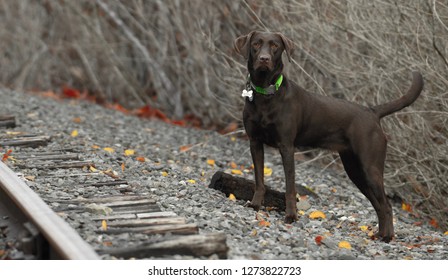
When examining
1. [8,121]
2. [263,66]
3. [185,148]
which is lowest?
[185,148]

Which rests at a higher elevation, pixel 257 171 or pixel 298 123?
pixel 298 123

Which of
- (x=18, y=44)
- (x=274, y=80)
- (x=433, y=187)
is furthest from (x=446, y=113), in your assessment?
(x=18, y=44)

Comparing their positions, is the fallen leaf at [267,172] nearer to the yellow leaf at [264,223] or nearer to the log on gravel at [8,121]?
the yellow leaf at [264,223]

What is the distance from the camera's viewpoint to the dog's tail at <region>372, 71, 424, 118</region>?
6.81 meters

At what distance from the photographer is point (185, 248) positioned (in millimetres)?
5016

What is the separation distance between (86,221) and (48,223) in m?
0.48

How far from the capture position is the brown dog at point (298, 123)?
259 inches

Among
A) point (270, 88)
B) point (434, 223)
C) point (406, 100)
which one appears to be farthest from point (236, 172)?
point (406, 100)

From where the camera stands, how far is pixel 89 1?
13.9 m

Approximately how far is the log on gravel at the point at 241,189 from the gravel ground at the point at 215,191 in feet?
0.36

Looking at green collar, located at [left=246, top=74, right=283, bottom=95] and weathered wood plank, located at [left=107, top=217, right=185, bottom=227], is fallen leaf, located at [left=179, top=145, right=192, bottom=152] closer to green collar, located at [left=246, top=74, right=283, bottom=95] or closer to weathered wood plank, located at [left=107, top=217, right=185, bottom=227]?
green collar, located at [left=246, top=74, right=283, bottom=95]

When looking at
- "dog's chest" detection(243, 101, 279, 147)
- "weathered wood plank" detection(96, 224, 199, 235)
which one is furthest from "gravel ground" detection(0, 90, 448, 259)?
"dog's chest" detection(243, 101, 279, 147)

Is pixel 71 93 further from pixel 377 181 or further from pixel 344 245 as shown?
pixel 344 245
